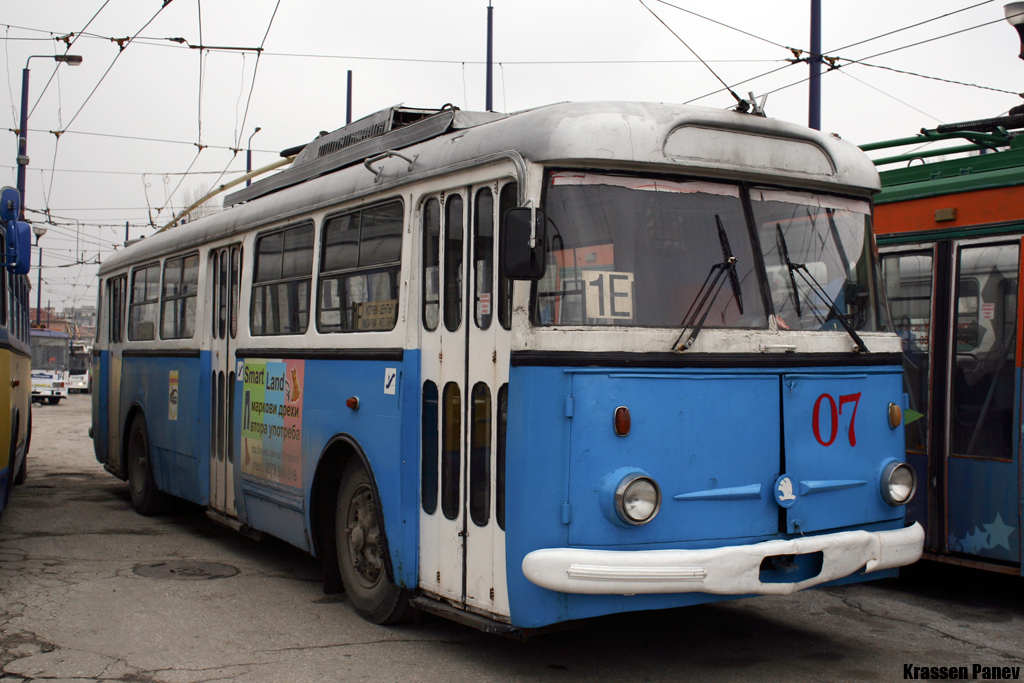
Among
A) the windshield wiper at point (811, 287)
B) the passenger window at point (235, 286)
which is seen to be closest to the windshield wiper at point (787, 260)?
the windshield wiper at point (811, 287)

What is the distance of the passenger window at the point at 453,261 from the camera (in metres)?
5.16

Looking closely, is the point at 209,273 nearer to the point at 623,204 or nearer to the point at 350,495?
the point at 350,495

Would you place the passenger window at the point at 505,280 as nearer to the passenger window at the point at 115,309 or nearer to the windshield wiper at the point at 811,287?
the windshield wiper at the point at 811,287

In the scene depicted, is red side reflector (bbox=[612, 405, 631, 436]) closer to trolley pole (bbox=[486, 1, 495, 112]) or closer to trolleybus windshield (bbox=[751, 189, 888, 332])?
trolleybus windshield (bbox=[751, 189, 888, 332])

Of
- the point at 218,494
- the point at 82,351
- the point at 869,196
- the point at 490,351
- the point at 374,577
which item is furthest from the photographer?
the point at 82,351

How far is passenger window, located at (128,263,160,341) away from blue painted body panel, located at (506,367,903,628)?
650 cm

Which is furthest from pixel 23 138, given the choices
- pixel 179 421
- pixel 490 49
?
pixel 179 421

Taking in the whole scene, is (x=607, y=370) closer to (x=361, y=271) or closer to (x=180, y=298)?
(x=361, y=271)

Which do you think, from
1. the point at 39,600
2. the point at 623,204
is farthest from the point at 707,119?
the point at 39,600

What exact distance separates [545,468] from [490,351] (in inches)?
26.5

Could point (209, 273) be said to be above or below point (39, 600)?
above

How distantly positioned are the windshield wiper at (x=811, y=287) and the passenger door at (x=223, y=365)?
4514 millimetres

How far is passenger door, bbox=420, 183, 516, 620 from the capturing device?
4.76 metres

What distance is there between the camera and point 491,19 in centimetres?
2112
